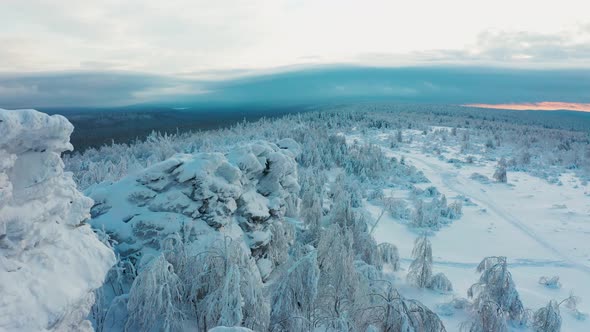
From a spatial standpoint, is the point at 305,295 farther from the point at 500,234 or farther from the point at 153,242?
the point at 500,234

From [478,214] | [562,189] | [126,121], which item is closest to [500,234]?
[478,214]

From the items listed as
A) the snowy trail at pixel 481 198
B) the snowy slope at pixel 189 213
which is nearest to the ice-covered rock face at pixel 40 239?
the snowy slope at pixel 189 213

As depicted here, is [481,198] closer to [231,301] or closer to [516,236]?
[516,236]

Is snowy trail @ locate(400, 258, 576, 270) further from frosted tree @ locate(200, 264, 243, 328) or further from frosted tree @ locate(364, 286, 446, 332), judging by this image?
frosted tree @ locate(200, 264, 243, 328)

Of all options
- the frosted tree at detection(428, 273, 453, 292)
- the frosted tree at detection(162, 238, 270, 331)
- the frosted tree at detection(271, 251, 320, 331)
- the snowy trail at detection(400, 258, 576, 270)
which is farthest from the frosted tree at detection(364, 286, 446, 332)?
the snowy trail at detection(400, 258, 576, 270)

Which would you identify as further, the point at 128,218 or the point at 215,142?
the point at 215,142

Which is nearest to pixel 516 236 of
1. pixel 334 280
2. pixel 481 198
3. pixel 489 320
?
pixel 481 198
